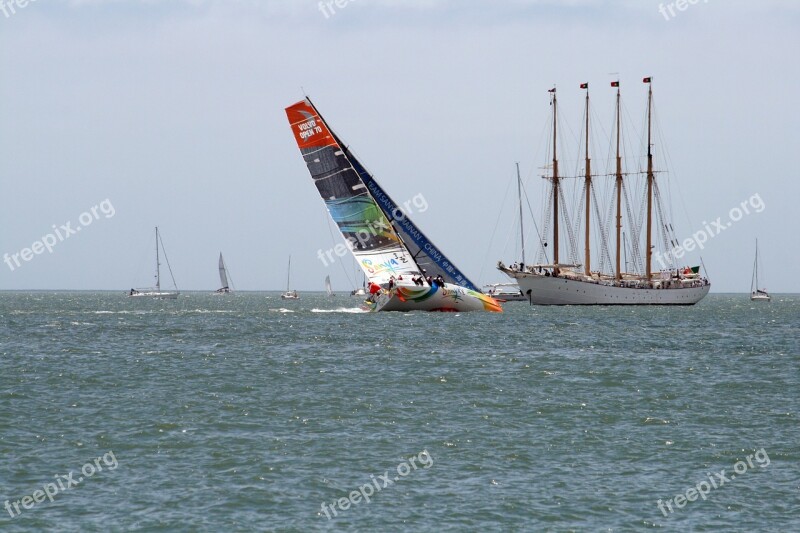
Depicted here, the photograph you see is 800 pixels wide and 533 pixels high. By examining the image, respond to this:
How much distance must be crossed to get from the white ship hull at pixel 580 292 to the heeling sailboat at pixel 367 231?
107ft

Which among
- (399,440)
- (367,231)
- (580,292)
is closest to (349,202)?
(367,231)

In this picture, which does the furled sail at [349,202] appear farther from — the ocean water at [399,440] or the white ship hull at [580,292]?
the white ship hull at [580,292]

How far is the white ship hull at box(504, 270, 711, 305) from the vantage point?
380ft

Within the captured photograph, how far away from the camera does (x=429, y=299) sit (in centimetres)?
7825

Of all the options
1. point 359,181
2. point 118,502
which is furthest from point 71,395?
point 359,181

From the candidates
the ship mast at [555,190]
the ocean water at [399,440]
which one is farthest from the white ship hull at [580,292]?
the ocean water at [399,440]

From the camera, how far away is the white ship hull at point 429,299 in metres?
77.4

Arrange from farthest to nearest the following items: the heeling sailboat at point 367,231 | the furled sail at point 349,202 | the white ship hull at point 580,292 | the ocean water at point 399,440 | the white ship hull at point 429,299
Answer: the white ship hull at point 580,292, the furled sail at point 349,202, the heeling sailboat at point 367,231, the white ship hull at point 429,299, the ocean water at point 399,440

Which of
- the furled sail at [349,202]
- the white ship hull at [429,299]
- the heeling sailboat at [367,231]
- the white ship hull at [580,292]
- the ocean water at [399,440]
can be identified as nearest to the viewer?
the ocean water at [399,440]

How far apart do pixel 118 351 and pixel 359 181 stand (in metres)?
35.5

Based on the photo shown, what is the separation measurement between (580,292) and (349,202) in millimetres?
43314

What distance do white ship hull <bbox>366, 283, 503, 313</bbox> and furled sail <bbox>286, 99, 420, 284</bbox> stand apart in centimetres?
221

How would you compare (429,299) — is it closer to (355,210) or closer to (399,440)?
(355,210)

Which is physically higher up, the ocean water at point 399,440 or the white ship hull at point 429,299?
the white ship hull at point 429,299
